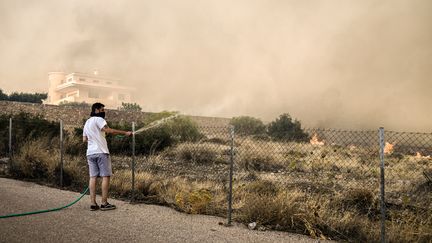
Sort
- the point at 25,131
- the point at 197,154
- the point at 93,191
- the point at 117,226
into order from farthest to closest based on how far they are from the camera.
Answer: the point at 197,154 → the point at 25,131 → the point at 93,191 → the point at 117,226

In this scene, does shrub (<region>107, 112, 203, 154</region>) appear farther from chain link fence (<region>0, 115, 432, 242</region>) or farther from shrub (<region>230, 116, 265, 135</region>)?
shrub (<region>230, 116, 265, 135</region>)

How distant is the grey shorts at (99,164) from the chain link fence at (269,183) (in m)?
0.96

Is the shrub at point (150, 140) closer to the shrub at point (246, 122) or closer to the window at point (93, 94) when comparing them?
the shrub at point (246, 122)

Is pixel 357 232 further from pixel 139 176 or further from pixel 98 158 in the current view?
pixel 139 176

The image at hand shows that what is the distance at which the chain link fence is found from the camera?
21.4ft

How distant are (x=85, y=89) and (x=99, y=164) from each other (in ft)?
278

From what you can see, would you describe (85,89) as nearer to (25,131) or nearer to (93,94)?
(93,94)

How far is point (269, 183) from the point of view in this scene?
10211 millimetres

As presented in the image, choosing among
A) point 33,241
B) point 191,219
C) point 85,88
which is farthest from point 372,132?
point 85,88

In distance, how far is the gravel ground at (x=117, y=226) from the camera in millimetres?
5426

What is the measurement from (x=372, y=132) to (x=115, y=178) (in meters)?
6.48

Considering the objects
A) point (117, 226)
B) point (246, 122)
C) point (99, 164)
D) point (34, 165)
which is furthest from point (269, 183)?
point (246, 122)

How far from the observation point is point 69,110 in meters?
38.3

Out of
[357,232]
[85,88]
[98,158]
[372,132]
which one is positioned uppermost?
[85,88]
